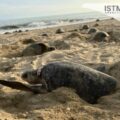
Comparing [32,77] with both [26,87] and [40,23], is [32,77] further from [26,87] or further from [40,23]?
[40,23]

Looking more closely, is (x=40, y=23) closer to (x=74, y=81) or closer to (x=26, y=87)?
(x=26, y=87)

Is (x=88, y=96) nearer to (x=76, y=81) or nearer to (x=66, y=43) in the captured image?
(x=76, y=81)

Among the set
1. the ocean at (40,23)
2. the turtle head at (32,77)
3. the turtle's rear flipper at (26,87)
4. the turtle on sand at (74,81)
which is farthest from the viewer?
the ocean at (40,23)

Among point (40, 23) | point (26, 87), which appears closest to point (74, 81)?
point (26, 87)

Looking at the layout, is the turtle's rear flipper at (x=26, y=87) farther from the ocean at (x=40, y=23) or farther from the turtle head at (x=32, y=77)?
the ocean at (x=40, y=23)

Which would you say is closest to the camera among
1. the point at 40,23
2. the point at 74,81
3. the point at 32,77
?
the point at 74,81

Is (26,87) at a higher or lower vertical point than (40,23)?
higher

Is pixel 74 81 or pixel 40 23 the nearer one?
pixel 74 81

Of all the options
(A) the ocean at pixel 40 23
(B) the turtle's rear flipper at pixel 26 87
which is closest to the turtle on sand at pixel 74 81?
(B) the turtle's rear flipper at pixel 26 87

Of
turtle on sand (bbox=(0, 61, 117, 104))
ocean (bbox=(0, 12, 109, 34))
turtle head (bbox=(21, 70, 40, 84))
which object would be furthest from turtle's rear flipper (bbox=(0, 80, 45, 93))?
ocean (bbox=(0, 12, 109, 34))

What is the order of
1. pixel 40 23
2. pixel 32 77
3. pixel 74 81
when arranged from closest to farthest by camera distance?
pixel 74 81, pixel 32 77, pixel 40 23

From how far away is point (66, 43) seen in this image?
32.1 ft

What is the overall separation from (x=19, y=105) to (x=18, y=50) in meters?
5.48

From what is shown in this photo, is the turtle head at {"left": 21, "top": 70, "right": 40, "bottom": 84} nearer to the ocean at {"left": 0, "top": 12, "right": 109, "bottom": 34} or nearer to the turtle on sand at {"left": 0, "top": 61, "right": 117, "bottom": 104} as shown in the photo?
the turtle on sand at {"left": 0, "top": 61, "right": 117, "bottom": 104}
